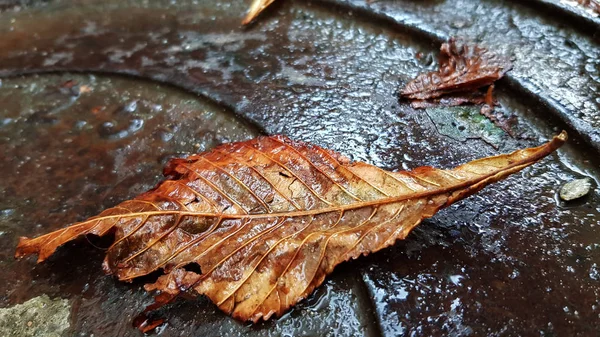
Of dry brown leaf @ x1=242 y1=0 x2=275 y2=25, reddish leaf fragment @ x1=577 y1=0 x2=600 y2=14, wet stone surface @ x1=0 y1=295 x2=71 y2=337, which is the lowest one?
wet stone surface @ x1=0 y1=295 x2=71 y2=337

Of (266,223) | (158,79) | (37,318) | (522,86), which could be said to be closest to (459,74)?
(522,86)

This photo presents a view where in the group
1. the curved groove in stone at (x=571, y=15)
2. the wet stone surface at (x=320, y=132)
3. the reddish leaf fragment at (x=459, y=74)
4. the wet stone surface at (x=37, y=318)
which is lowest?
the wet stone surface at (x=37, y=318)

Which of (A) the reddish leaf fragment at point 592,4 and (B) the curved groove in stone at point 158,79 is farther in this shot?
(A) the reddish leaf fragment at point 592,4

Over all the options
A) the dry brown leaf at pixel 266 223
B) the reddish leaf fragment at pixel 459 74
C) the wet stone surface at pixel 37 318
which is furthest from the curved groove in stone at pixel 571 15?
the wet stone surface at pixel 37 318

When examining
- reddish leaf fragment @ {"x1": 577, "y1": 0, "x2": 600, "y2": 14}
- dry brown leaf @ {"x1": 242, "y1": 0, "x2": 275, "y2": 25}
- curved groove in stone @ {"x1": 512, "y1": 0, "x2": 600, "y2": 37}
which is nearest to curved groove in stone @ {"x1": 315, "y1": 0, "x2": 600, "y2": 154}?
dry brown leaf @ {"x1": 242, "y1": 0, "x2": 275, "y2": 25}

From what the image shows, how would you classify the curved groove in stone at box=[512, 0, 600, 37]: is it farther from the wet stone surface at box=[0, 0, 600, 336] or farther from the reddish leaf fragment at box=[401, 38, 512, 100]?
the reddish leaf fragment at box=[401, 38, 512, 100]

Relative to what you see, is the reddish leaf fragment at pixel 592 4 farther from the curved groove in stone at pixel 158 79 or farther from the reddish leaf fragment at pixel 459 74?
the curved groove in stone at pixel 158 79
